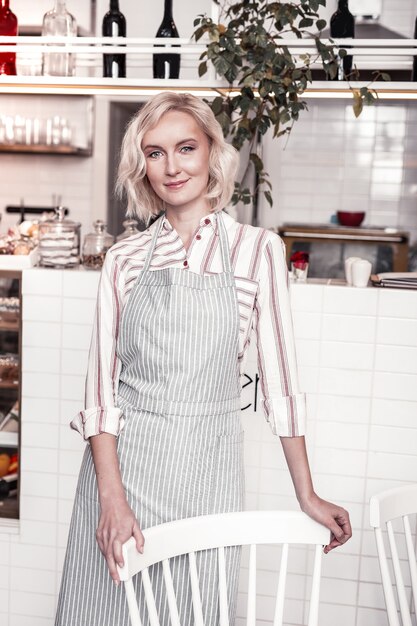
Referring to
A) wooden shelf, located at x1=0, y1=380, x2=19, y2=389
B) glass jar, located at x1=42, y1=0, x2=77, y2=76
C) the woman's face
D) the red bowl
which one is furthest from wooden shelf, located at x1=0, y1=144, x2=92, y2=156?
the woman's face

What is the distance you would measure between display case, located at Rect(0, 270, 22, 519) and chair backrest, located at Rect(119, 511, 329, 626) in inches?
54.0

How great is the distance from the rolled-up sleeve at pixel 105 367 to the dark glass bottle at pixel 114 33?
125 cm

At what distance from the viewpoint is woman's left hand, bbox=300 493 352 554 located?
1430 mm

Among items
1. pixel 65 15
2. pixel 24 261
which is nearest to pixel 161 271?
pixel 24 261

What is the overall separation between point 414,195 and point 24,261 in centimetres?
339

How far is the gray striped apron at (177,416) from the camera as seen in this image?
5.31ft

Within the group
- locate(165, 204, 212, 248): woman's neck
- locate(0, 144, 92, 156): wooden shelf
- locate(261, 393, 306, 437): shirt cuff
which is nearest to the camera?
locate(261, 393, 306, 437): shirt cuff

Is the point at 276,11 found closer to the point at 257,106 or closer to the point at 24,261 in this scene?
the point at 257,106

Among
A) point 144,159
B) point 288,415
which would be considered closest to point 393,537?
point 288,415

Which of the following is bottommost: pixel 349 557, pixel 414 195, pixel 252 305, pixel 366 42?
pixel 349 557

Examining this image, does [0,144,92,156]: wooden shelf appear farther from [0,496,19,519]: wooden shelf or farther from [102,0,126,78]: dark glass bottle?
[0,496,19,519]: wooden shelf

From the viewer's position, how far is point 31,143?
484cm

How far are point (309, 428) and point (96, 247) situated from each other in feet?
2.96

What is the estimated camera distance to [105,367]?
1.63 metres
